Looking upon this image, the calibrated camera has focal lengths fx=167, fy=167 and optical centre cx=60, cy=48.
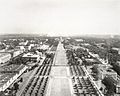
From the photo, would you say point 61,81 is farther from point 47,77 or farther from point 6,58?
point 6,58

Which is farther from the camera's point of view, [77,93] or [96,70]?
[96,70]

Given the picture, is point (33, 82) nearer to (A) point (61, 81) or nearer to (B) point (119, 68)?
(A) point (61, 81)

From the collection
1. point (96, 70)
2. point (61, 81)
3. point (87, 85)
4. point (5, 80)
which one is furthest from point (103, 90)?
point (5, 80)

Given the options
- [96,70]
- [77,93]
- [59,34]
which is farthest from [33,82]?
[59,34]

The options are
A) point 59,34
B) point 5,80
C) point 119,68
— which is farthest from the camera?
point 59,34

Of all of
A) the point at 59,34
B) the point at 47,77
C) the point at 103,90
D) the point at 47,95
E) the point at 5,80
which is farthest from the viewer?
the point at 59,34

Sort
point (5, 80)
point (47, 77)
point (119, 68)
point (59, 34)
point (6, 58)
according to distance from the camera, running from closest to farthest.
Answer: point (5, 80) → point (47, 77) → point (119, 68) → point (6, 58) → point (59, 34)

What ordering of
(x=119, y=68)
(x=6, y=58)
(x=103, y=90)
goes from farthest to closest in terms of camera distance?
(x=6, y=58)
(x=119, y=68)
(x=103, y=90)

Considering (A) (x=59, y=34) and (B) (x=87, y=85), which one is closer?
(B) (x=87, y=85)
